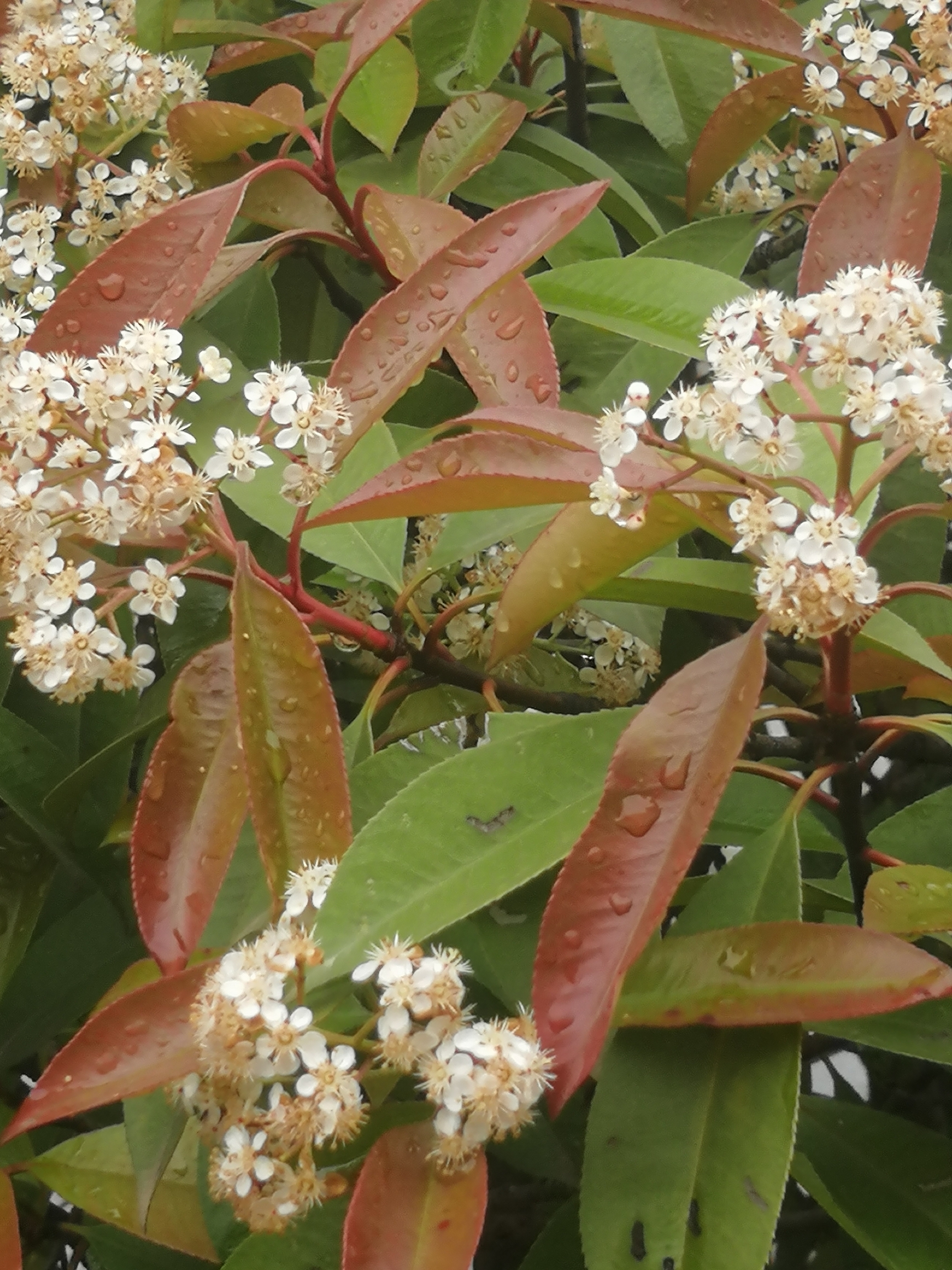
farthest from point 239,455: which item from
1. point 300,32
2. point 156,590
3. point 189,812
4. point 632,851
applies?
point 300,32

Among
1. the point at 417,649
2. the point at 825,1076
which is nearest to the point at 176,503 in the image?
the point at 417,649

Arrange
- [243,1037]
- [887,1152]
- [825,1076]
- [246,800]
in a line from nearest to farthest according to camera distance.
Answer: [243,1037]
[246,800]
[887,1152]
[825,1076]

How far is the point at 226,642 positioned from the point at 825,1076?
2.91 ft

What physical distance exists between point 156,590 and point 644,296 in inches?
14.5

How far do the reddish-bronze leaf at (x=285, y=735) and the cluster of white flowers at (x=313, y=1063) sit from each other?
53 millimetres

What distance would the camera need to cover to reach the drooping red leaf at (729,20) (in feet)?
2.61

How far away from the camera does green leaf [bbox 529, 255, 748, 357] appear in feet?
2.46

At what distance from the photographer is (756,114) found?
0.94m

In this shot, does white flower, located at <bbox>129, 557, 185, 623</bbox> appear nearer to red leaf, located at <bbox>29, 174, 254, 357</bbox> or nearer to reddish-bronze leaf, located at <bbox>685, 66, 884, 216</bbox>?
red leaf, located at <bbox>29, 174, 254, 357</bbox>

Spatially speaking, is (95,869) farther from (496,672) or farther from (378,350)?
(378,350)

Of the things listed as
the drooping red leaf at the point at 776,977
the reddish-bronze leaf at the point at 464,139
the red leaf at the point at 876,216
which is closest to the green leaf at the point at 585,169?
the reddish-bronze leaf at the point at 464,139

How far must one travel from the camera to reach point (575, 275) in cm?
80

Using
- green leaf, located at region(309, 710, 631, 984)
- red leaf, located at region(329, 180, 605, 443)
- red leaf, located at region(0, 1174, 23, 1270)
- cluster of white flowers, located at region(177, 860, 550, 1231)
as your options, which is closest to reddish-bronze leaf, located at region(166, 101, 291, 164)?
red leaf, located at region(329, 180, 605, 443)

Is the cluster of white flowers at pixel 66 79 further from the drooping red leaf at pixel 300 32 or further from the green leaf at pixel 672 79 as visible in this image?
the green leaf at pixel 672 79
